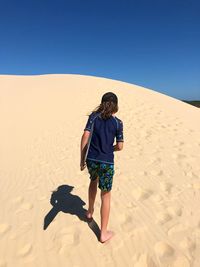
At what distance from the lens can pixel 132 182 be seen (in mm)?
5980

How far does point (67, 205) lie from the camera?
16.9ft

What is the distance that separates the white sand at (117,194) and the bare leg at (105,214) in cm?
10

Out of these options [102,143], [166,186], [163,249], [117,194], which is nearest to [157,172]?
[166,186]

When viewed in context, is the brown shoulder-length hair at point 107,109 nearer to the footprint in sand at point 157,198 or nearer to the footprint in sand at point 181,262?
the footprint in sand at point 181,262

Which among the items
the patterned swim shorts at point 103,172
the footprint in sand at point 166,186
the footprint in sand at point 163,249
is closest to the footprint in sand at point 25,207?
the patterned swim shorts at point 103,172

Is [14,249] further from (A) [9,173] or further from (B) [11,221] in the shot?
(A) [9,173]

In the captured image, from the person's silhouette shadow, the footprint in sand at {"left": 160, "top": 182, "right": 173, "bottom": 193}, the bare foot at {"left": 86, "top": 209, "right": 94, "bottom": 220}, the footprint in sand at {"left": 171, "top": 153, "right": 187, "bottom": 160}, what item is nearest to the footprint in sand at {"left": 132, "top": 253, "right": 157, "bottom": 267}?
the person's silhouette shadow

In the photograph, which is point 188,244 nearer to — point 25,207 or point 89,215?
point 89,215

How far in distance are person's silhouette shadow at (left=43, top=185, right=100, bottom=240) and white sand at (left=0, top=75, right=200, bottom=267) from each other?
35mm

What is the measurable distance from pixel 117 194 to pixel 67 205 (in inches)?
40.2

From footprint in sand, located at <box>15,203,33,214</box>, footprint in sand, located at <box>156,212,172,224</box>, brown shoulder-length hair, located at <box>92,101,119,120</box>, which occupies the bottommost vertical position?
footprint in sand, located at <box>156,212,172,224</box>

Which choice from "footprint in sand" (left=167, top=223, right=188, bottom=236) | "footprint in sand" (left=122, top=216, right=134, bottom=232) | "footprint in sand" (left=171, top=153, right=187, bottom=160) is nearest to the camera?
"footprint in sand" (left=167, top=223, right=188, bottom=236)

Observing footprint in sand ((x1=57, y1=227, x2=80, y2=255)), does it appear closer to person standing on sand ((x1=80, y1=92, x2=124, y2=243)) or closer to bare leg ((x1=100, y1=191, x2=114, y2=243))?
bare leg ((x1=100, y1=191, x2=114, y2=243))

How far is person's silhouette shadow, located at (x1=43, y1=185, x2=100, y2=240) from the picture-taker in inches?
177
